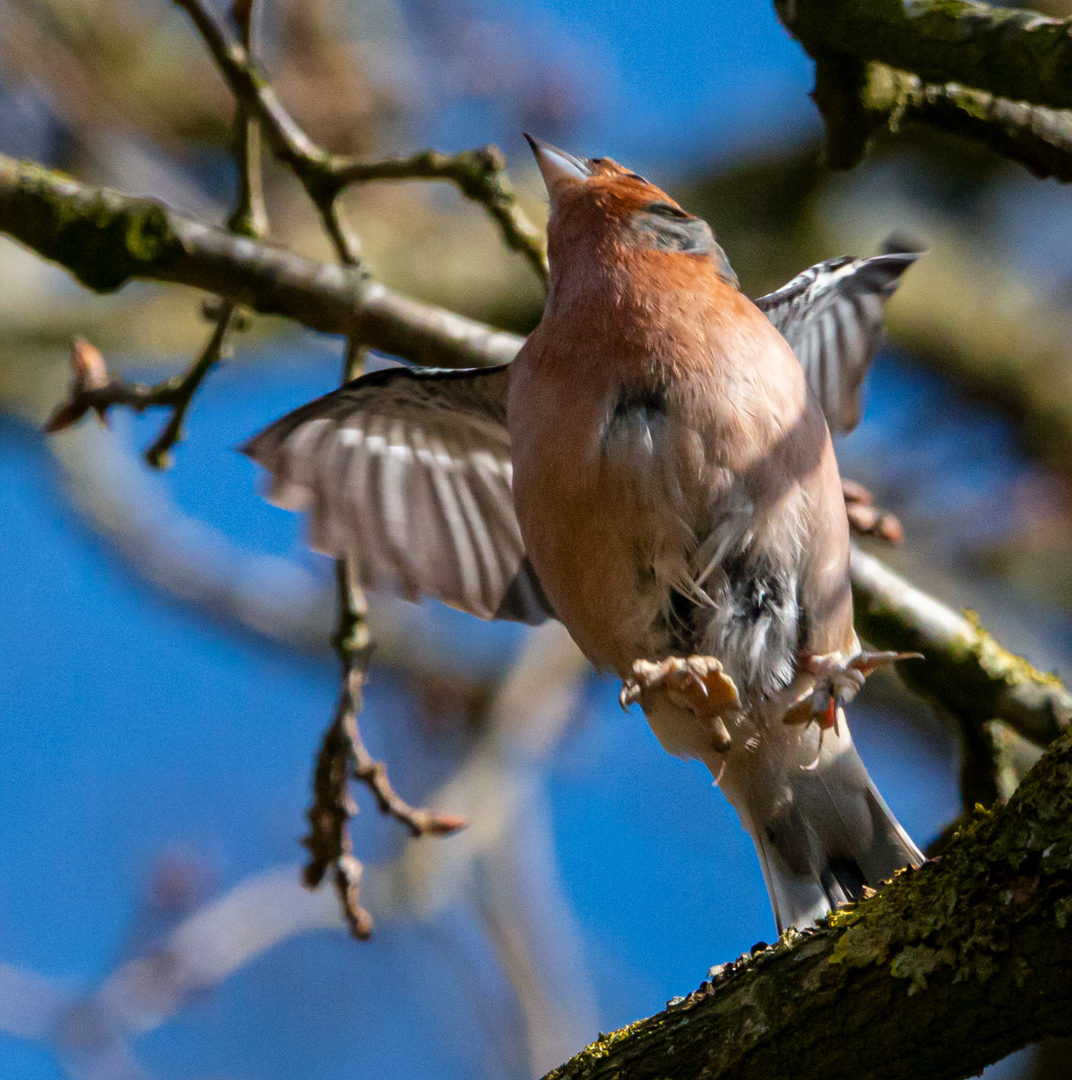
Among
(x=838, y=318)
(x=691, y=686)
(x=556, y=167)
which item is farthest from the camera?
(x=838, y=318)

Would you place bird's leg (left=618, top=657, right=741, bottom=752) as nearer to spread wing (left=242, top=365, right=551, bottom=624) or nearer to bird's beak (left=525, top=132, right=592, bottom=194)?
spread wing (left=242, top=365, right=551, bottom=624)

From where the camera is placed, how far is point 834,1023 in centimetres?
252

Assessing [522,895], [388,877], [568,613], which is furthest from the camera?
[522,895]

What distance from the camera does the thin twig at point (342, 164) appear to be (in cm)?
450

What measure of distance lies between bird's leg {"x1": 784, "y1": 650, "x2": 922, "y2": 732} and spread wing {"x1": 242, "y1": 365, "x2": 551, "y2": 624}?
6.10 ft

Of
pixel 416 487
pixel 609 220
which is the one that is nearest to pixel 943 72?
pixel 609 220

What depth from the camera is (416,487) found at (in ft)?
A: 18.5

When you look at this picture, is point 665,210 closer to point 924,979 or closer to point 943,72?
point 943,72

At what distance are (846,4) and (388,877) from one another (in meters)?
4.17

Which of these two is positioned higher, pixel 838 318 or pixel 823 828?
pixel 838 318

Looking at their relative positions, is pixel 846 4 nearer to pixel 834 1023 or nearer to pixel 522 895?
pixel 834 1023

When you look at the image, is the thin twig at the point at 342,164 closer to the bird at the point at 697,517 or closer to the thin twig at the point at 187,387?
the bird at the point at 697,517

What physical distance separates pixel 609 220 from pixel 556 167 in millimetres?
436

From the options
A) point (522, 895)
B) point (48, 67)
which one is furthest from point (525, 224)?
point (48, 67)
